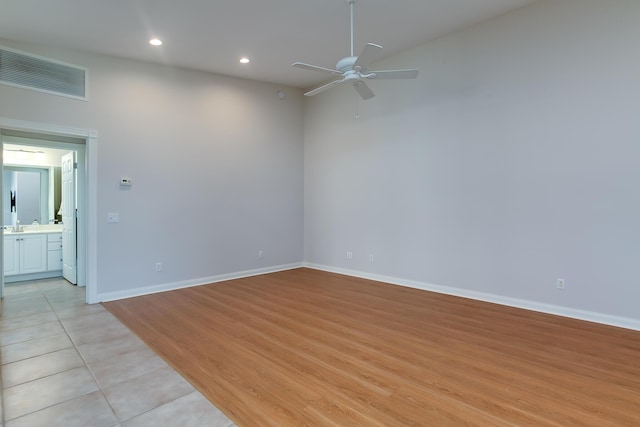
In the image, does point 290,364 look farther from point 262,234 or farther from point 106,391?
point 262,234

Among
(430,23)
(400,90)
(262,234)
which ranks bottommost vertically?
(262,234)

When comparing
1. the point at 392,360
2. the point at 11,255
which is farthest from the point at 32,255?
the point at 392,360

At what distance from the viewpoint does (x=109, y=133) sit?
4.61 metres

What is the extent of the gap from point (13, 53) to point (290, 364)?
478cm

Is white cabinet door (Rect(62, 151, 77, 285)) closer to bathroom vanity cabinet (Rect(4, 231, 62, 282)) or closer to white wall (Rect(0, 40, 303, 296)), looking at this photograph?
bathroom vanity cabinet (Rect(4, 231, 62, 282))

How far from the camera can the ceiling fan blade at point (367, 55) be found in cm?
283

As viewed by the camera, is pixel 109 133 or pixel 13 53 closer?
pixel 13 53

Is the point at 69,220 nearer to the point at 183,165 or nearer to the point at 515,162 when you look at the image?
the point at 183,165

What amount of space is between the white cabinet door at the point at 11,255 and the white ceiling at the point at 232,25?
10.5 ft

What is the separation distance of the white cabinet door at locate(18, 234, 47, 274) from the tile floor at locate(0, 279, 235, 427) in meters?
2.08

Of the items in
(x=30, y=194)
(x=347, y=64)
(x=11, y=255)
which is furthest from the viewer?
(x=30, y=194)

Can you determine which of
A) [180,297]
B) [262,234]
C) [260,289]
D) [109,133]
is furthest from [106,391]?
[262,234]

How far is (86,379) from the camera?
2508mm

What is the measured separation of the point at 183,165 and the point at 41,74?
1.95 m
